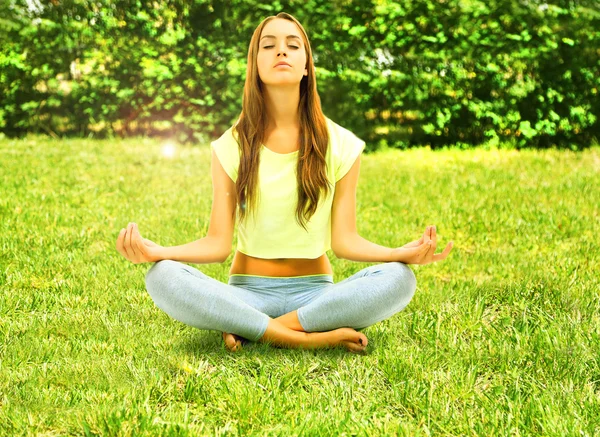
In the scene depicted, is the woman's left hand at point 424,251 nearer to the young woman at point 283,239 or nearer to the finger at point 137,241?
the young woman at point 283,239

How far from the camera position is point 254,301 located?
10.7 feet

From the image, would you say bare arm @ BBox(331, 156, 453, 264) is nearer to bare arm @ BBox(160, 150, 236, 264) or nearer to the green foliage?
bare arm @ BBox(160, 150, 236, 264)

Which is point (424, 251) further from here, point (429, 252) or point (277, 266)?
point (277, 266)

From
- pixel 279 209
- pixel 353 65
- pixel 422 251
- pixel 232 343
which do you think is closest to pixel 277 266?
pixel 279 209

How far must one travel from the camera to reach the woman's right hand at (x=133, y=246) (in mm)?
2916

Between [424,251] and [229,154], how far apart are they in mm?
964

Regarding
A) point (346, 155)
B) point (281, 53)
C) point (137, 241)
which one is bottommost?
point (137, 241)

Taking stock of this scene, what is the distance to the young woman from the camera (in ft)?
10.1

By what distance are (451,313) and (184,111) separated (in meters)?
7.21

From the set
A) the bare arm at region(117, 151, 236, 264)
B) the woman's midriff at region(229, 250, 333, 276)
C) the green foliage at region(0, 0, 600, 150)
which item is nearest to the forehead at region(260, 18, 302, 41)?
the bare arm at region(117, 151, 236, 264)

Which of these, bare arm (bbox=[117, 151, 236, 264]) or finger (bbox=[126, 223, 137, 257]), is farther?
bare arm (bbox=[117, 151, 236, 264])

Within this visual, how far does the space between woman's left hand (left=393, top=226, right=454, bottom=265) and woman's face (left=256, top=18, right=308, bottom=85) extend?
849 mm

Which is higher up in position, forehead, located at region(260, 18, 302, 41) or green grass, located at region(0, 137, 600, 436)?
forehead, located at region(260, 18, 302, 41)

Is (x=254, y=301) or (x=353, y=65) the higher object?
(x=353, y=65)
